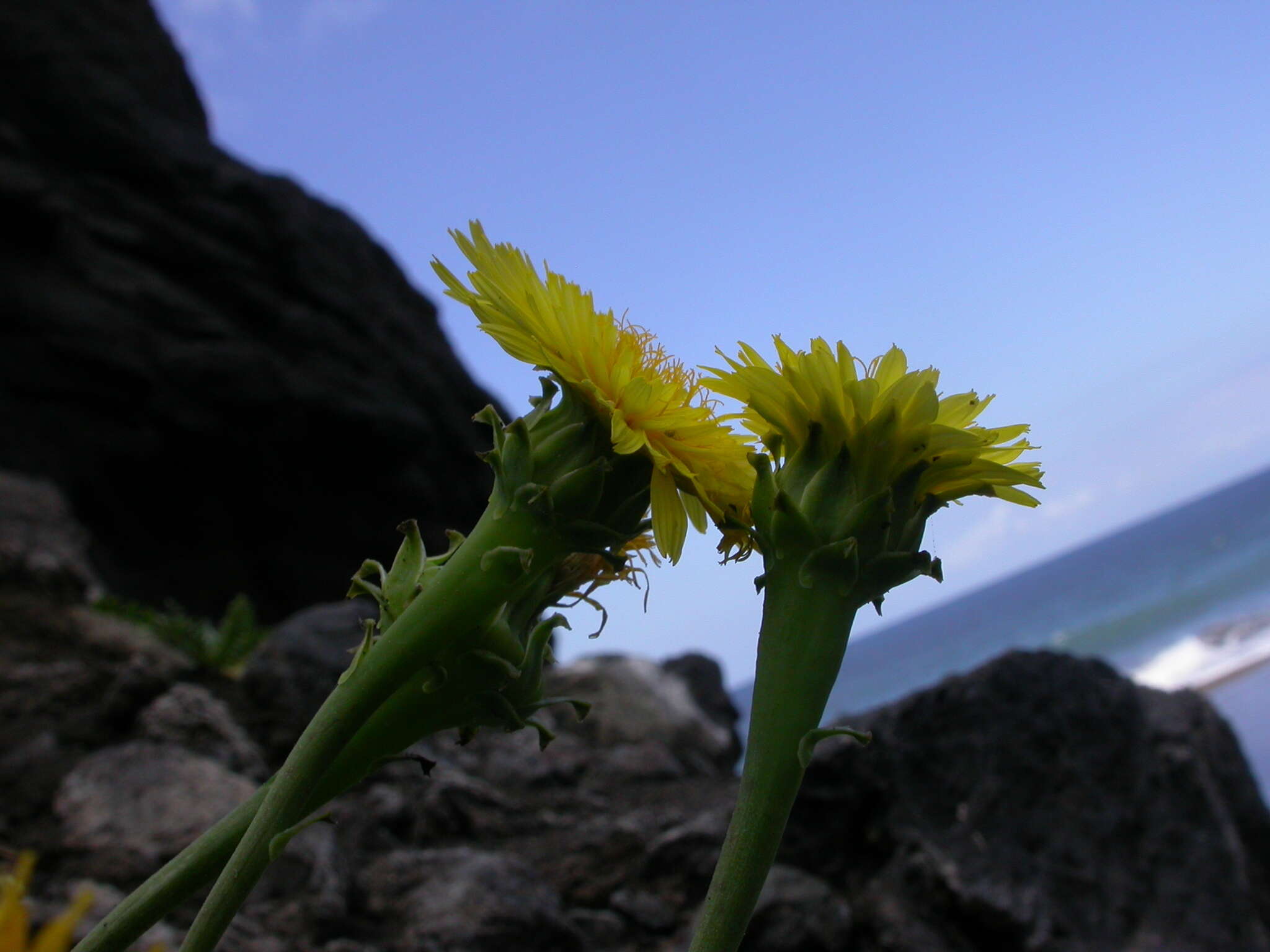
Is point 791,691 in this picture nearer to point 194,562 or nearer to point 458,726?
point 458,726

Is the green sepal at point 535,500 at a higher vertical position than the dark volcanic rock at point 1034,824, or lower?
higher

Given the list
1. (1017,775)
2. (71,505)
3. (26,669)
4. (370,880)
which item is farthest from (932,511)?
(71,505)

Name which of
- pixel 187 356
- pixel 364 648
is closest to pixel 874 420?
pixel 364 648

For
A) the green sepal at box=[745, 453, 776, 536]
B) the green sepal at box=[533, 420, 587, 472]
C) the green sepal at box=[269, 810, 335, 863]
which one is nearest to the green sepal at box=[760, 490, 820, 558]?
the green sepal at box=[745, 453, 776, 536]

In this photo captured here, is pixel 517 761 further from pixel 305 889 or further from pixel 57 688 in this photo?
pixel 57 688

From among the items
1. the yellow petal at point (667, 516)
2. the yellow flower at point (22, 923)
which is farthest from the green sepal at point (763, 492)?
the yellow flower at point (22, 923)

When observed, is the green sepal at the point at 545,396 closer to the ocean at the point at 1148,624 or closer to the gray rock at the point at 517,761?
the gray rock at the point at 517,761
